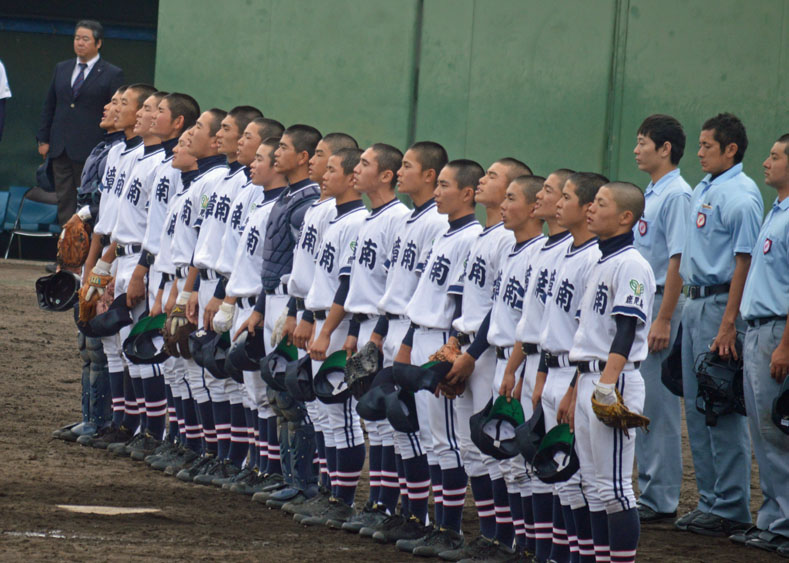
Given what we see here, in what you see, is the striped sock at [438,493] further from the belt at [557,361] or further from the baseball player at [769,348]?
the baseball player at [769,348]

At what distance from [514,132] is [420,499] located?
8268 mm

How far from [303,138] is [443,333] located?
5.62 ft

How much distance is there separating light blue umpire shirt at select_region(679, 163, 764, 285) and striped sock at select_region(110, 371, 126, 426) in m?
3.90

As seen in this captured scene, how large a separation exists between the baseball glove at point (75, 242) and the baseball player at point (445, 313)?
3556 mm

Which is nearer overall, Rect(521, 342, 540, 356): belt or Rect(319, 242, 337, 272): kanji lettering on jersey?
Rect(521, 342, 540, 356): belt

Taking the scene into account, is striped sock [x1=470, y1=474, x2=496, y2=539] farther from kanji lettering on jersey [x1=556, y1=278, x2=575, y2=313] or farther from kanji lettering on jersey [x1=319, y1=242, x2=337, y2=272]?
kanji lettering on jersey [x1=319, y1=242, x2=337, y2=272]

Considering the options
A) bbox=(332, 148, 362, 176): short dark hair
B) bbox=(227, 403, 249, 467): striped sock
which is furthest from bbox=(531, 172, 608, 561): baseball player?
→ bbox=(227, 403, 249, 467): striped sock

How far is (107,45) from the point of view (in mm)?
18625

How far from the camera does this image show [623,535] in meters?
5.48

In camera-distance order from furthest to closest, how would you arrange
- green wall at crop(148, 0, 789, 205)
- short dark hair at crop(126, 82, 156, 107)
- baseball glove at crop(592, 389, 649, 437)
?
green wall at crop(148, 0, 789, 205)
short dark hair at crop(126, 82, 156, 107)
baseball glove at crop(592, 389, 649, 437)

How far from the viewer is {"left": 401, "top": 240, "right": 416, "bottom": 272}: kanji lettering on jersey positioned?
6.75 meters

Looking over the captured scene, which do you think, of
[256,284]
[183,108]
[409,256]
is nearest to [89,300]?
[183,108]

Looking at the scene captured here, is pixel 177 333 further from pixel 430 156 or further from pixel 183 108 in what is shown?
pixel 430 156

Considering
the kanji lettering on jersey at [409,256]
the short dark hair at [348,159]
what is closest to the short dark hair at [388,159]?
the short dark hair at [348,159]
